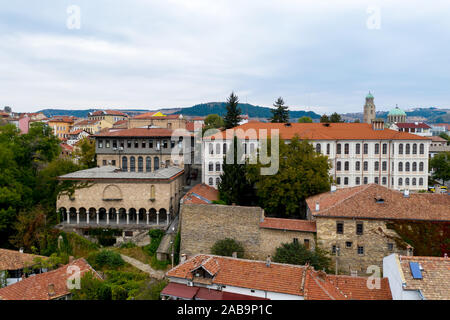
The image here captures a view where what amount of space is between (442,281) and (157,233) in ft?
70.6

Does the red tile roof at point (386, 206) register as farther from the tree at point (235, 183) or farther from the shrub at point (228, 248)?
the tree at point (235, 183)

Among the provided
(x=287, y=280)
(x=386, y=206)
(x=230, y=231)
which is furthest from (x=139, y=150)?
(x=386, y=206)

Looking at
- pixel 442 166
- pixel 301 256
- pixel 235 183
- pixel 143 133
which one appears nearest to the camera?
pixel 301 256

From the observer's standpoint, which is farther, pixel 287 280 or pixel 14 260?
pixel 14 260

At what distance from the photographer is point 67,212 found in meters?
32.2

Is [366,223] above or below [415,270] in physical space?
above

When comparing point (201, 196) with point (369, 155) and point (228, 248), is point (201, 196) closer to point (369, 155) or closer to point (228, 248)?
point (228, 248)

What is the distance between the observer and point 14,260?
25.5 meters

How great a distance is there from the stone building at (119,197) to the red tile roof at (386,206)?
1379cm

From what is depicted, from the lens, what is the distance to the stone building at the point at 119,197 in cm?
3178

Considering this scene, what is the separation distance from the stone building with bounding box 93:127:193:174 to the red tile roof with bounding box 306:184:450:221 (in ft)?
71.4

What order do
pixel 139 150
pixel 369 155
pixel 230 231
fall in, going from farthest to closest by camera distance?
1. pixel 139 150
2. pixel 369 155
3. pixel 230 231

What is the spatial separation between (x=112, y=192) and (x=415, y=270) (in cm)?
2512
